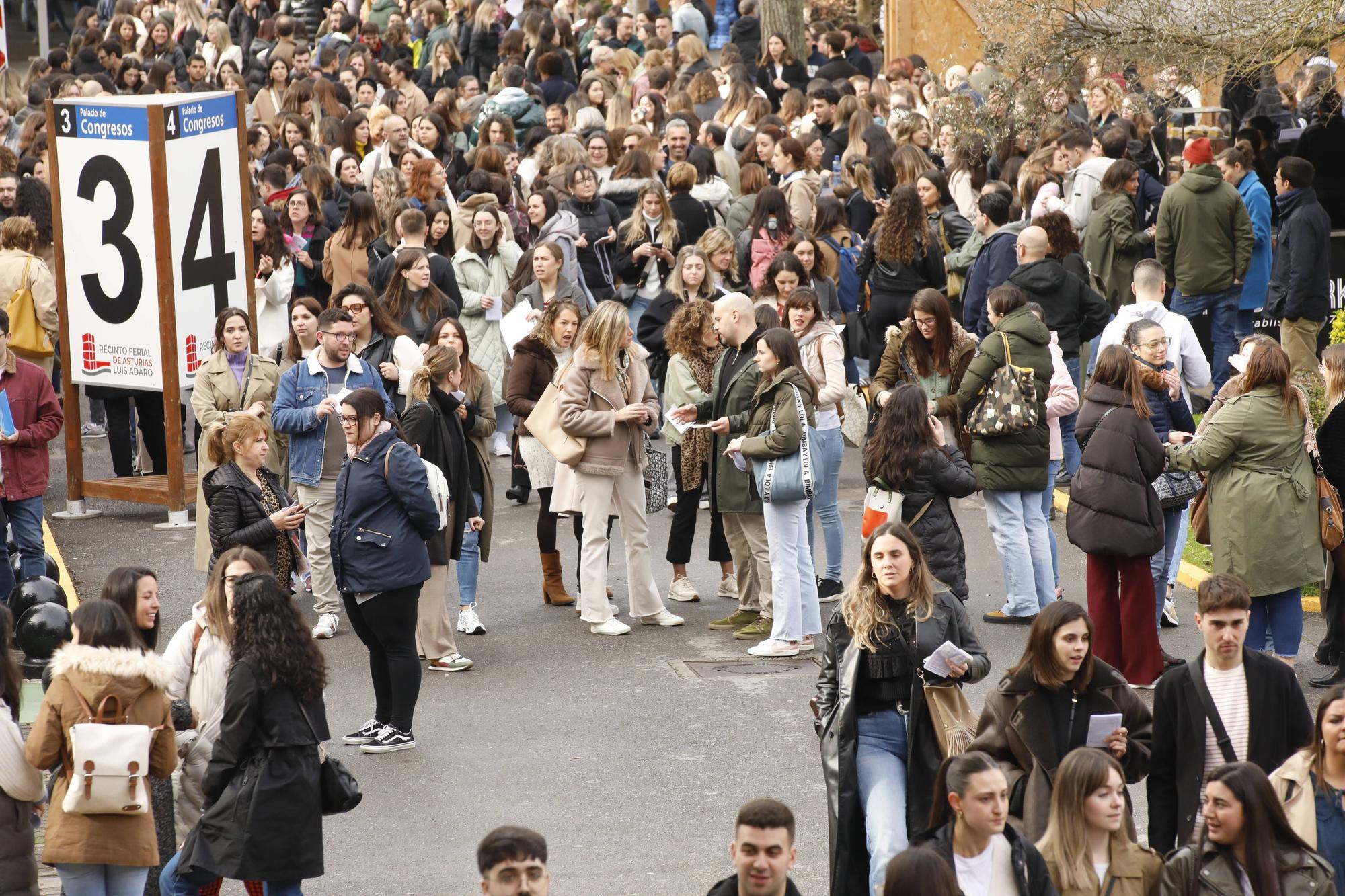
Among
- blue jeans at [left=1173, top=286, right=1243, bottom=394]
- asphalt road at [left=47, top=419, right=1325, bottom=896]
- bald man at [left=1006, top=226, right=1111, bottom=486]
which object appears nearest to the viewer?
asphalt road at [left=47, top=419, right=1325, bottom=896]

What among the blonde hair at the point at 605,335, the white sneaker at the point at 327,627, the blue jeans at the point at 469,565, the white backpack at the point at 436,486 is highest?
the blonde hair at the point at 605,335

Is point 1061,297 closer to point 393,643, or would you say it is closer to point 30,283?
point 393,643

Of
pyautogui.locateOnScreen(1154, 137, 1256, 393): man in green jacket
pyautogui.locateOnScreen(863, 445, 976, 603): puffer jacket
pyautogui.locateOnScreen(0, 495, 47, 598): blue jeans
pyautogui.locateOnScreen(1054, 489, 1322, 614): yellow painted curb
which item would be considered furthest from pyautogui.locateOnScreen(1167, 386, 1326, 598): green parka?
pyautogui.locateOnScreen(0, 495, 47, 598): blue jeans

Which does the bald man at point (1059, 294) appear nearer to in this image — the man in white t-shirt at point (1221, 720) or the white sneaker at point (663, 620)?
the white sneaker at point (663, 620)

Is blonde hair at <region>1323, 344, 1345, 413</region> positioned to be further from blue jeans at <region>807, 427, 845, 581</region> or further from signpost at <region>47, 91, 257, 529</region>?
signpost at <region>47, 91, 257, 529</region>

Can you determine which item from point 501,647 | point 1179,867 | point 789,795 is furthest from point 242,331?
point 1179,867

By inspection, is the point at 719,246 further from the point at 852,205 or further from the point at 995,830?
the point at 995,830

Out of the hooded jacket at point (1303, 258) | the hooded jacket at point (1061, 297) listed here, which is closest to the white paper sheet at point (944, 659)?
the hooded jacket at point (1061, 297)

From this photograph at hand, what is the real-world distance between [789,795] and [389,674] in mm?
2063

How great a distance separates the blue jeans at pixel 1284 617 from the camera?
9.64 m

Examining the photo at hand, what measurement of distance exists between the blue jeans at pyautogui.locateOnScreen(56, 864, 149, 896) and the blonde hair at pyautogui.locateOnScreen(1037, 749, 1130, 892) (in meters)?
3.16

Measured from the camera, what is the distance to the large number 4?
1327cm

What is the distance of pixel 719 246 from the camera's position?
554 inches

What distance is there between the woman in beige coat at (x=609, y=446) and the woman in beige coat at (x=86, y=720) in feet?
15.0
